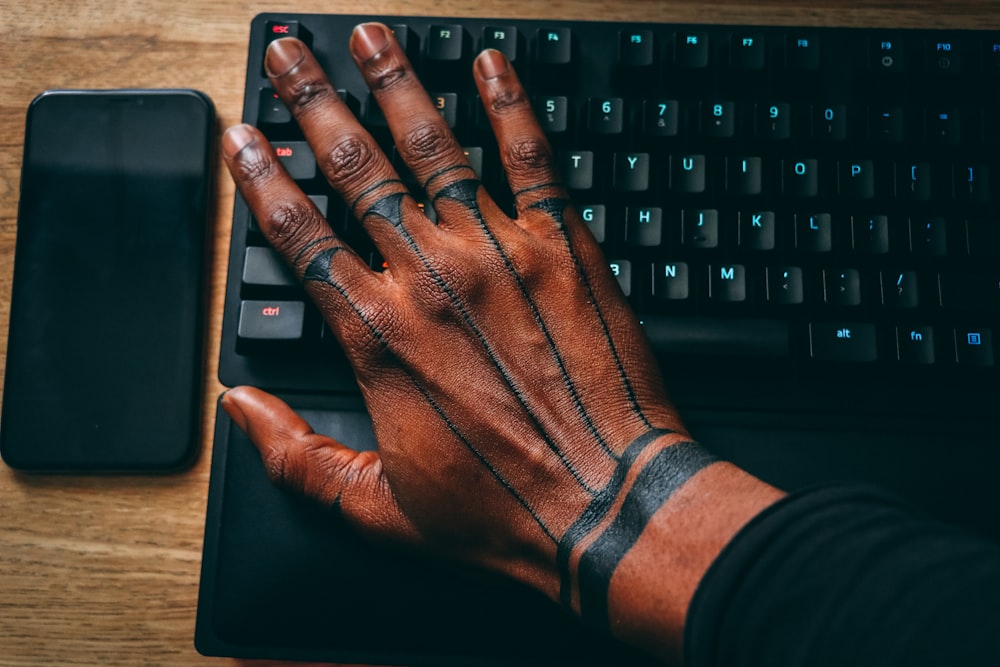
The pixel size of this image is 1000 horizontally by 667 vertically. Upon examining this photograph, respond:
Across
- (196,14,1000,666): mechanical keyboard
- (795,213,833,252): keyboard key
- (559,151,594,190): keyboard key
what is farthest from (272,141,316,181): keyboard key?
(795,213,833,252): keyboard key

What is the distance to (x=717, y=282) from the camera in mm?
670

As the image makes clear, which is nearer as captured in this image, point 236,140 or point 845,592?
point 845,592

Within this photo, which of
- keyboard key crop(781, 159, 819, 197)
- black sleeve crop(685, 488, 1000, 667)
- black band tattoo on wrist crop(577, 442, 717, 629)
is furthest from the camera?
keyboard key crop(781, 159, 819, 197)

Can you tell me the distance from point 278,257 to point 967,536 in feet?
A: 1.82

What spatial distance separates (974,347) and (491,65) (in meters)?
0.47

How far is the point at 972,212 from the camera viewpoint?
678 millimetres

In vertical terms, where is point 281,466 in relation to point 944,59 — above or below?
below

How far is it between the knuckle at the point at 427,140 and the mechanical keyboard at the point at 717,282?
37mm

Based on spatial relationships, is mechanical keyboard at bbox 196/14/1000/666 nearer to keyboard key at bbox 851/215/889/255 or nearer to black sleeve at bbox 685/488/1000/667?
keyboard key at bbox 851/215/889/255

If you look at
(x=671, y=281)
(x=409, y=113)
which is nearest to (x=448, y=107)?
(x=409, y=113)

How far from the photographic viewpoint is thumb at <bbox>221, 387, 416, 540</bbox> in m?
0.64

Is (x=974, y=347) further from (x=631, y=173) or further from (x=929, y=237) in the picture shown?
(x=631, y=173)

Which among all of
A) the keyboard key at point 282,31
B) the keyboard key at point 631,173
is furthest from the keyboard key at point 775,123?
the keyboard key at point 282,31

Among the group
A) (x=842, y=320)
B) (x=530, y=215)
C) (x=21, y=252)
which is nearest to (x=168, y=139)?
(x=21, y=252)
